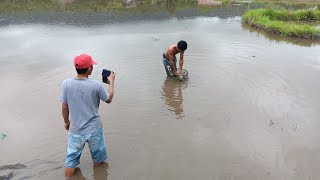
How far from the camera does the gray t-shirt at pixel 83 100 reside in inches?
147

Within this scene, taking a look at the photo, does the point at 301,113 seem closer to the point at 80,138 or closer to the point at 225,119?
the point at 225,119

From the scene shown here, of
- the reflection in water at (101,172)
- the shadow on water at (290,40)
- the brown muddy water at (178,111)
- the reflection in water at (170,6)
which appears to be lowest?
the reflection in water at (101,172)

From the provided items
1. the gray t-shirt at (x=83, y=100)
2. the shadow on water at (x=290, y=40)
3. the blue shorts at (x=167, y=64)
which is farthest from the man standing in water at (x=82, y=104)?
the shadow on water at (x=290, y=40)

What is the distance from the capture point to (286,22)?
52.2 ft

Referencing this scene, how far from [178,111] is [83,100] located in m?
2.93

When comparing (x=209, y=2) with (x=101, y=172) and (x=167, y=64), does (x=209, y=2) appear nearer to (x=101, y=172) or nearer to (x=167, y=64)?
(x=167, y=64)

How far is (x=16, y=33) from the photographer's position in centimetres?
1362

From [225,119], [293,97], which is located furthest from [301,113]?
[225,119]

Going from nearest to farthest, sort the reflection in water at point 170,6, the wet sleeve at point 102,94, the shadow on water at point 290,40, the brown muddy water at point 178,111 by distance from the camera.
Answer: the wet sleeve at point 102,94, the brown muddy water at point 178,111, the shadow on water at point 290,40, the reflection in water at point 170,6

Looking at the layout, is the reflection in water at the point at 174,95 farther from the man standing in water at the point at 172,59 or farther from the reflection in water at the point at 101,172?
the reflection in water at the point at 101,172

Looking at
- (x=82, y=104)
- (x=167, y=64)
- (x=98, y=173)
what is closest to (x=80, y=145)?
(x=82, y=104)

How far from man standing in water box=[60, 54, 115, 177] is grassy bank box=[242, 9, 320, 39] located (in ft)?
36.5

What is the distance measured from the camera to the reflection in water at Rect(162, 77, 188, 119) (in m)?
6.57

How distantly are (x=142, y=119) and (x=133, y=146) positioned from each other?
39.6 inches
